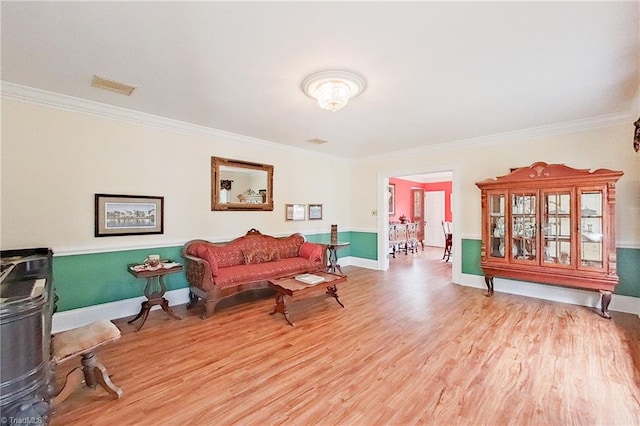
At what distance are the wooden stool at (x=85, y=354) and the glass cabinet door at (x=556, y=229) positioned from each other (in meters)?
5.04

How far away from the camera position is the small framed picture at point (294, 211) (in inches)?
217

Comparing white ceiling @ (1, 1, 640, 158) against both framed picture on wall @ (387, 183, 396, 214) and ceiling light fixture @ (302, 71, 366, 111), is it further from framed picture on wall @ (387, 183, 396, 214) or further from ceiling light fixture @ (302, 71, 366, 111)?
framed picture on wall @ (387, 183, 396, 214)

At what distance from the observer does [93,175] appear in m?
3.36

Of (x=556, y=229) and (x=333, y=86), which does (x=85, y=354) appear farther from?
(x=556, y=229)

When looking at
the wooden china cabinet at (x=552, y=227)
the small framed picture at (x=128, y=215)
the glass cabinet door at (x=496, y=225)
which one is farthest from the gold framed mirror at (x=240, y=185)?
the glass cabinet door at (x=496, y=225)

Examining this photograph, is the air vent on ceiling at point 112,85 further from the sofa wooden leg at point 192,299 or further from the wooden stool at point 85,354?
the sofa wooden leg at point 192,299

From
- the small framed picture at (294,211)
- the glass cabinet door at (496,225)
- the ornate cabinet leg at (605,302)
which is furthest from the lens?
the small framed picture at (294,211)

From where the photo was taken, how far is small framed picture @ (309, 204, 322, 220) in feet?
19.6

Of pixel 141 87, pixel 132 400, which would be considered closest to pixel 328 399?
pixel 132 400

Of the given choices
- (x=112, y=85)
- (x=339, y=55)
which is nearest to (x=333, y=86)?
(x=339, y=55)

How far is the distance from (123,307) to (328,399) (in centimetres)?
295

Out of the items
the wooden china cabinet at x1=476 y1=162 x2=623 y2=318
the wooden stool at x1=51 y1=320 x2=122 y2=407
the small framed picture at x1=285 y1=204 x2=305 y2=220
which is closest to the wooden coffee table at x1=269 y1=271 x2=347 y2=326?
the wooden stool at x1=51 y1=320 x2=122 y2=407

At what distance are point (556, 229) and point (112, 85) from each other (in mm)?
5681

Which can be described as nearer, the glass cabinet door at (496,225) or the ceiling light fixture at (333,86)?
the ceiling light fixture at (333,86)
